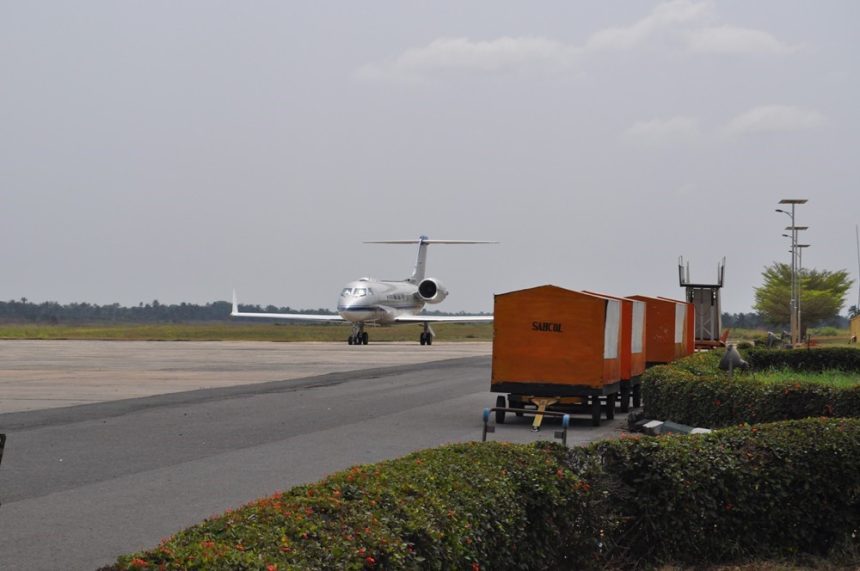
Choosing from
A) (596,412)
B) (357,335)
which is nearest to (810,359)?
(596,412)

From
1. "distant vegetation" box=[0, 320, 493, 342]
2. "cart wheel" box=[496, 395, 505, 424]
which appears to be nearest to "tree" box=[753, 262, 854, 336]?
"distant vegetation" box=[0, 320, 493, 342]

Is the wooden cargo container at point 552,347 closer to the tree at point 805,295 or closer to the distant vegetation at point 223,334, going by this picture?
the distant vegetation at point 223,334

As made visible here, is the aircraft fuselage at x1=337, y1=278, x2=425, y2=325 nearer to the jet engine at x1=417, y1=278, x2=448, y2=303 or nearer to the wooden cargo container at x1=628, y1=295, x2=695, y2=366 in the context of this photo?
the jet engine at x1=417, y1=278, x2=448, y2=303

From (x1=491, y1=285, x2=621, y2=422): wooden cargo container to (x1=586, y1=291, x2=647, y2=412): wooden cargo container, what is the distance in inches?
83.0

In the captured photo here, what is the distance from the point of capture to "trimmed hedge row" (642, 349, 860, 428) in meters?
15.5

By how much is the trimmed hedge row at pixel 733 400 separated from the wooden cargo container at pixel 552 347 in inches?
48.3

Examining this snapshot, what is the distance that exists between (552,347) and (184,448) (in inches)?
294

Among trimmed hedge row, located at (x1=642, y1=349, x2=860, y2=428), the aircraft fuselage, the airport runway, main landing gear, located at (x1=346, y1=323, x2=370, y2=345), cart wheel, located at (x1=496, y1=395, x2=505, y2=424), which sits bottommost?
the airport runway

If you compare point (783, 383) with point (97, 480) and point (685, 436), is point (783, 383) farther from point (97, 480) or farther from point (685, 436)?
point (97, 480)

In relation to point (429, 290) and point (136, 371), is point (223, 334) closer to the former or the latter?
point (429, 290)

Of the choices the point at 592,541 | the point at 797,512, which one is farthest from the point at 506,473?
the point at 797,512

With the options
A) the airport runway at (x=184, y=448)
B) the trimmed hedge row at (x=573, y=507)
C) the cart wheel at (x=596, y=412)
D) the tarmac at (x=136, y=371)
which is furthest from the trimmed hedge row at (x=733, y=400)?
the tarmac at (x=136, y=371)

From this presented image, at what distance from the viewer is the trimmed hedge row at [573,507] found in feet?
18.7

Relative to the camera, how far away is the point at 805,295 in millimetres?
107688
